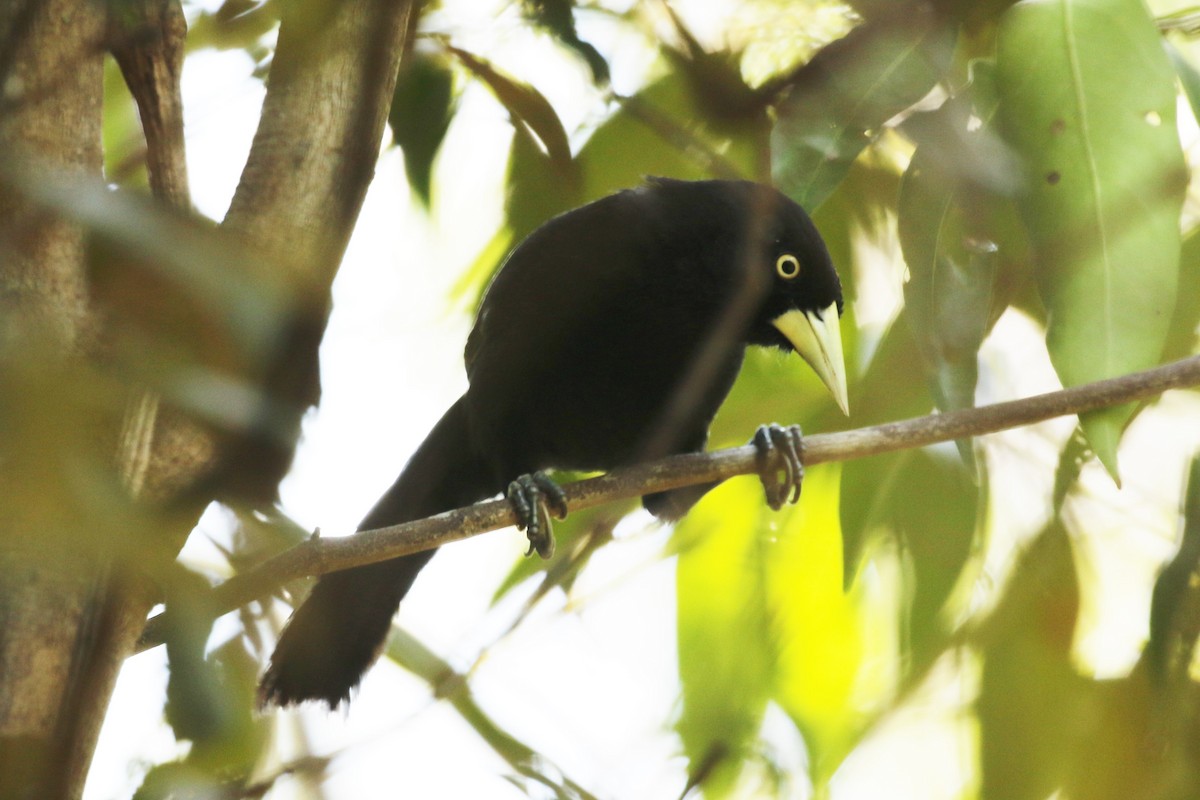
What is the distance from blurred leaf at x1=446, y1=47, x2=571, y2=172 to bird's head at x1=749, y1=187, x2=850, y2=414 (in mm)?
405

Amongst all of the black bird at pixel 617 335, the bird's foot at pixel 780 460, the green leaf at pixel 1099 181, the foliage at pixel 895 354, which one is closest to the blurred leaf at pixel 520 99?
the foliage at pixel 895 354

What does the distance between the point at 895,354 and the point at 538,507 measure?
26.1 inches

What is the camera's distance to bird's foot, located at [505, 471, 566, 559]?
203 centimetres

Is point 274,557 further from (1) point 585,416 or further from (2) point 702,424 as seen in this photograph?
(2) point 702,424

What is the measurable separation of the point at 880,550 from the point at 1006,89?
92 cm

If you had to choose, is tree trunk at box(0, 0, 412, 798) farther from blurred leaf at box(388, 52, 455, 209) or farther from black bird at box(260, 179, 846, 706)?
black bird at box(260, 179, 846, 706)

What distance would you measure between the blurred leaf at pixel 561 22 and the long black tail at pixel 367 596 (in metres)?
0.95

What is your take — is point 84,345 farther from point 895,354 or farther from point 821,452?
point 895,354

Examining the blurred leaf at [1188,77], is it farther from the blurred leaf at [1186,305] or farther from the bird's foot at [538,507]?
the bird's foot at [538,507]

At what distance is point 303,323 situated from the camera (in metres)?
1.20

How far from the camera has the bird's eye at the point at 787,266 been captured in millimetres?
2195

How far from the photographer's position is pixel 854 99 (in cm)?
153

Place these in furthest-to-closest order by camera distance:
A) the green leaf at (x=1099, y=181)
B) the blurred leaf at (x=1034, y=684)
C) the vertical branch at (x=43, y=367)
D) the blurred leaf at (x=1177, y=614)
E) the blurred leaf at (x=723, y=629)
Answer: the blurred leaf at (x=723, y=629) < the blurred leaf at (x=1034, y=684) < the blurred leaf at (x=1177, y=614) < the green leaf at (x=1099, y=181) < the vertical branch at (x=43, y=367)

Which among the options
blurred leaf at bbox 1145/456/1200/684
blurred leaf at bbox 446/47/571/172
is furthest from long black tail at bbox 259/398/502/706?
blurred leaf at bbox 1145/456/1200/684
